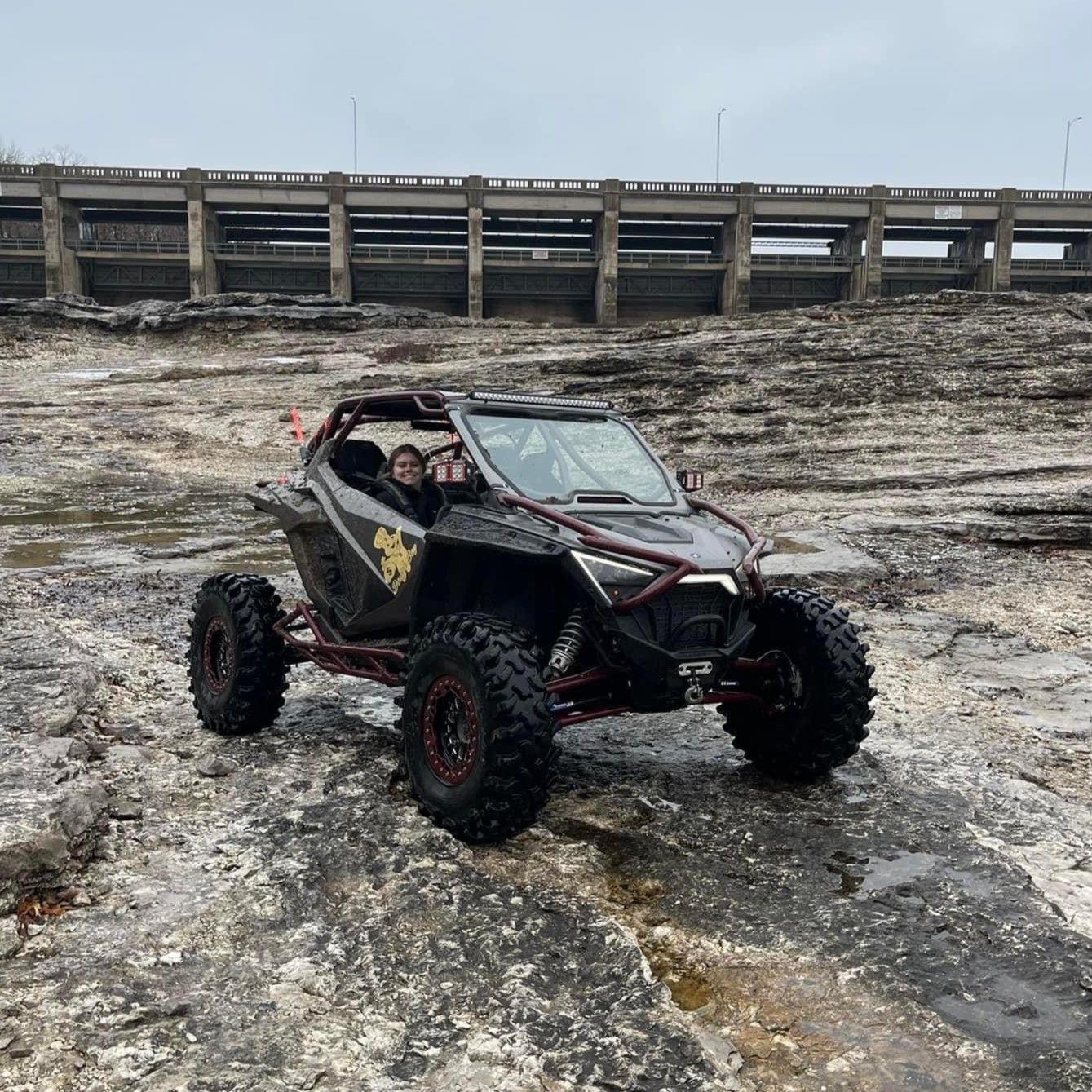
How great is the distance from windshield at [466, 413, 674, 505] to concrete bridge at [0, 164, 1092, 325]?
41.9m

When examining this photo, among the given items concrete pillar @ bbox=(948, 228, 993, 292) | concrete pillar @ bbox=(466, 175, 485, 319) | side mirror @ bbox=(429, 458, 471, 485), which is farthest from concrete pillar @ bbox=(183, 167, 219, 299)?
side mirror @ bbox=(429, 458, 471, 485)

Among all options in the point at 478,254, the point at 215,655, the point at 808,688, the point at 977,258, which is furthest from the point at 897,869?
the point at 977,258

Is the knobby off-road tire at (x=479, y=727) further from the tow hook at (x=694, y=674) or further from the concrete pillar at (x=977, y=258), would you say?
the concrete pillar at (x=977, y=258)

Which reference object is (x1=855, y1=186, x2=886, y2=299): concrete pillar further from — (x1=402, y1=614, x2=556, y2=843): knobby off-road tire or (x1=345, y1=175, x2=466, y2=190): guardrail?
(x1=402, y1=614, x2=556, y2=843): knobby off-road tire

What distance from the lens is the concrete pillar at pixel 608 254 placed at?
149 ft

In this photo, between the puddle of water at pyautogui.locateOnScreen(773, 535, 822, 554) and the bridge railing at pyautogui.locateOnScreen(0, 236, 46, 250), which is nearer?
the puddle of water at pyautogui.locateOnScreen(773, 535, 822, 554)

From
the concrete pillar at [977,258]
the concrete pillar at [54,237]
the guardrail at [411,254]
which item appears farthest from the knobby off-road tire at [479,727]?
the concrete pillar at [977,258]

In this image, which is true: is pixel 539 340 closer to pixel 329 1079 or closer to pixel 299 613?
pixel 299 613

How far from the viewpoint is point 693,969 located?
324 cm

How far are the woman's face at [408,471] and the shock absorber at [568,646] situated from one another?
1472 mm

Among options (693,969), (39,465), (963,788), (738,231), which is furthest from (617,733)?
(738,231)

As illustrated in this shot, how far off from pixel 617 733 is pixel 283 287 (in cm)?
4468

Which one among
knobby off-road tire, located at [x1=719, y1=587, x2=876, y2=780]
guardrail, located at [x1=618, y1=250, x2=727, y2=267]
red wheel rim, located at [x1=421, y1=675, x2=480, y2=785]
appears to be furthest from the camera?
guardrail, located at [x1=618, y1=250, x2=727, y2=267]

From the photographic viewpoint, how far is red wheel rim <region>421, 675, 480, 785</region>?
4.06 m
